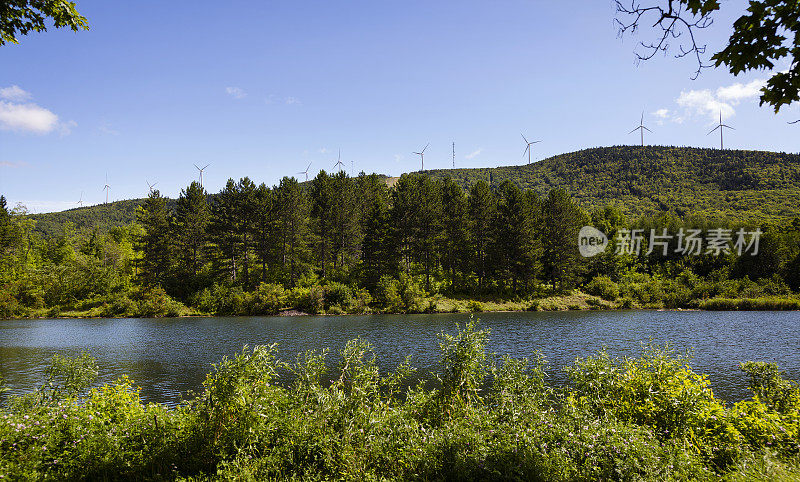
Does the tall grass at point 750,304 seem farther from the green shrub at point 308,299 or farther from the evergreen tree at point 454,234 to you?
the green shrub at point 308,299

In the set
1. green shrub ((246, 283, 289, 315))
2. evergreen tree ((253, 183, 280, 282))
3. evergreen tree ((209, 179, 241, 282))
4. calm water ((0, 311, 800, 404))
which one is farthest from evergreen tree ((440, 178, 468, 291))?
evergreen tree ((209, 179, 241, 282))

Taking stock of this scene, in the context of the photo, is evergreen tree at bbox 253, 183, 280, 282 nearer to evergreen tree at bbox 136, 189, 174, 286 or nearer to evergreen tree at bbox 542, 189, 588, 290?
evergreen tree at bbox 136, 189, 174, 286

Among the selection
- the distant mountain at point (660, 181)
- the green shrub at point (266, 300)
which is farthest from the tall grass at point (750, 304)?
the green shrub at point (266, 300)

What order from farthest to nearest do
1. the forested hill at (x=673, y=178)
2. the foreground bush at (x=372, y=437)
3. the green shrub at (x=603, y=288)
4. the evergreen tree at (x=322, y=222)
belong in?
the forested hill at (x=673, y=178) → the green shrub at (x=603, y=288) → the evergreen tree at (x=322, y=222) → the foreground bush at (x=372, y=437)

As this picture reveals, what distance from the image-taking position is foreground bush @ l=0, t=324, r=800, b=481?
254 inches

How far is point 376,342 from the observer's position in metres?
29.6

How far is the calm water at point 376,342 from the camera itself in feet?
67.8

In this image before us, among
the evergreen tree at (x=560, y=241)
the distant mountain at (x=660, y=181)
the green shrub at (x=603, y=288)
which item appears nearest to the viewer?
the green shrub at (x=603, y=288)

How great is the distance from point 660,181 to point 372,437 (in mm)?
161569

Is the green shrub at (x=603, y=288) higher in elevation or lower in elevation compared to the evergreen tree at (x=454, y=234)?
lower

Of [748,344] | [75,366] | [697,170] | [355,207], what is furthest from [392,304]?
[697,170]

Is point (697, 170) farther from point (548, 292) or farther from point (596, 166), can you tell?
point (548, 292)

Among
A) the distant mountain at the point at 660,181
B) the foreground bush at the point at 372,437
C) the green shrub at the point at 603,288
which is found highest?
the distant mountain at the point at 660,181

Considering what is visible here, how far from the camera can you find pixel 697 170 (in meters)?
143
